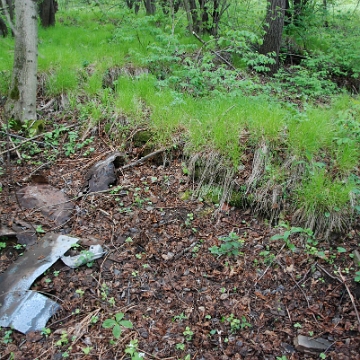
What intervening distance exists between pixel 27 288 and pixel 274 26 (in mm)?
6857

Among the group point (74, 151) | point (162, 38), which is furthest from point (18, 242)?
point (162, 38)

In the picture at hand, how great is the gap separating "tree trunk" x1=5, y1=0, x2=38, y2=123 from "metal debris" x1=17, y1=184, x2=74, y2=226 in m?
1.42

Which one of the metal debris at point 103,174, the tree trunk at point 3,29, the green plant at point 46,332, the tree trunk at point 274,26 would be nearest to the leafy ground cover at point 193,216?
the green plant at point 46,332

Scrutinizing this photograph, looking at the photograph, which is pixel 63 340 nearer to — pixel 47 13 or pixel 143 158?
pixel 143 158

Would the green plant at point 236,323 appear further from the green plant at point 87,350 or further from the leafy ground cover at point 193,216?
the green plant at point 87,350

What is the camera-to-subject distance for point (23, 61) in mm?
4875

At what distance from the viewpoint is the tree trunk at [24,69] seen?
15.7 ft

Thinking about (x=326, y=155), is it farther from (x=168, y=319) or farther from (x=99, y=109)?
(x=99, y=109)

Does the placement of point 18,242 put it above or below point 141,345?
above

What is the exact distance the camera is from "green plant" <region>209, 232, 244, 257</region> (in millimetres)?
3405

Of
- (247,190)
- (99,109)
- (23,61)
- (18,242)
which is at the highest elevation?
(23,61)

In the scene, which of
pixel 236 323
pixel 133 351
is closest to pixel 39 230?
pixel 133 351

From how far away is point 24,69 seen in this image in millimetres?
4902

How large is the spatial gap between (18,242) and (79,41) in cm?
573
